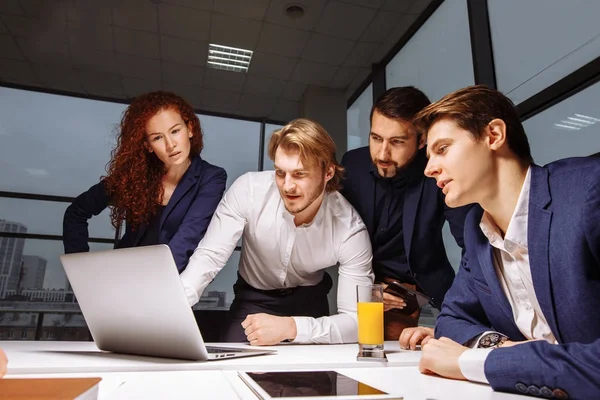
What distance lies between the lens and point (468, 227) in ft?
3.54

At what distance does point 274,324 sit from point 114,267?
0.51m

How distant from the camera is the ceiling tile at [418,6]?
11.8ft

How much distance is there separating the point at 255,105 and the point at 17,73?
2545 millimetres

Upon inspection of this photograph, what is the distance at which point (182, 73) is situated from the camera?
461 centimetres

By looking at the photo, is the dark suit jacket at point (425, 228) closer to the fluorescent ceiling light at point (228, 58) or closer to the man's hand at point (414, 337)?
the man's hand at point (414, 337)

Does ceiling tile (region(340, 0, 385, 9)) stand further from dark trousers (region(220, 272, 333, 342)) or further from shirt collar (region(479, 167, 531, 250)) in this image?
shirt collar (region(479, 167, 531, 250))

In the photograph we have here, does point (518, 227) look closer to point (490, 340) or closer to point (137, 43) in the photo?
point (490, 340)

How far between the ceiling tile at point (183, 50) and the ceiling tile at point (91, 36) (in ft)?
1.59

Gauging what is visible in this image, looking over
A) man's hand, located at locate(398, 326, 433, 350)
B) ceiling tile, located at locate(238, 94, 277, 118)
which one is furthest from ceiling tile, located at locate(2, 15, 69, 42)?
man's hand, located at locate(398, 326, 433, 350)

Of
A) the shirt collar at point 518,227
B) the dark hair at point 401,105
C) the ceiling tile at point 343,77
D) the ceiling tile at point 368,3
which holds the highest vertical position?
the ceiling tile at point 368,3

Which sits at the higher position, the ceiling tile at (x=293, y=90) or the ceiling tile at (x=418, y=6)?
the ceiling tile at (x=418, y=6)

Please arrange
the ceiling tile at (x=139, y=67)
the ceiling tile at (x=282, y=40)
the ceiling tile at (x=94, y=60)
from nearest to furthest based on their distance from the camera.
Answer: the ceiling tile at (x=282, y=40), the ceiling tile at (x=94, y=60), the ceiling tile at (x=139, y=67)

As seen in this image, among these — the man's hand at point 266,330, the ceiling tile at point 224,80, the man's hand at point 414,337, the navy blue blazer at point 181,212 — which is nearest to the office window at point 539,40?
the man's hand at point 414,337

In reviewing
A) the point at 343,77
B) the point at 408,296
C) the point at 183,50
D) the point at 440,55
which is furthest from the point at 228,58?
the point at 408,296
